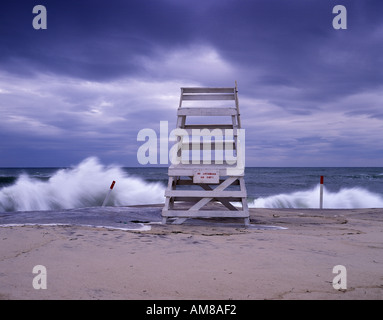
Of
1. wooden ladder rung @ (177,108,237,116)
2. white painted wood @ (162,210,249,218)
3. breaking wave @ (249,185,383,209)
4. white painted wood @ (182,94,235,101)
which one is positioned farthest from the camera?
breaking wave @ (249,185,383,209)

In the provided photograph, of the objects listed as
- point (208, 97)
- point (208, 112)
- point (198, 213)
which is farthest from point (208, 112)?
point (198, 213)

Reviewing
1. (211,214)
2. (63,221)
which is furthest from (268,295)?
(63,221)

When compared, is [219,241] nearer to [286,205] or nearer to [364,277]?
[364,277]

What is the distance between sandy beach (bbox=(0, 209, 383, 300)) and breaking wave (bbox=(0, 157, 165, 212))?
10.4 metres

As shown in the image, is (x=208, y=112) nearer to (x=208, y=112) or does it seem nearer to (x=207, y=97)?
(x=208, y=112)

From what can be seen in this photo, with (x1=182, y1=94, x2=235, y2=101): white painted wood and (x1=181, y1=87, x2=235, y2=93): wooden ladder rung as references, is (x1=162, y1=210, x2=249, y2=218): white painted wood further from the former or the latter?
(x1=181, y1=87, x2=235, y2=93): wooden ladder rung

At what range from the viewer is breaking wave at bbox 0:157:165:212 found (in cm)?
1508

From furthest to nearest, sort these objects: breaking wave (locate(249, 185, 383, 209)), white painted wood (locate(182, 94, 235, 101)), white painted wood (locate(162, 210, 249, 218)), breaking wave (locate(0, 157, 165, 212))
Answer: breaking wave (locate(249, 185, 383, 209)), breaking wave (locate(0, 157, 165, 212)), white painted wood (locate(182, 94, 235, 101)), white painted wood (locate(162, 210, 249, 218))

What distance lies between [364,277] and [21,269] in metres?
3.37

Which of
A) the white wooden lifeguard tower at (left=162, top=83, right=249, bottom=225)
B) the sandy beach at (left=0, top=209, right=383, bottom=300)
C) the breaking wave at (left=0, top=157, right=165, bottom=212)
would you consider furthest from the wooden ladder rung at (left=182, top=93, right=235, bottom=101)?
the breaking wave at (left=0, top=157, right=165, bottom=212)

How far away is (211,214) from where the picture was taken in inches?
276

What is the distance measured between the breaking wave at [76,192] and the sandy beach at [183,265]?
10.4m

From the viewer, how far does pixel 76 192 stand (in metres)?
17.1

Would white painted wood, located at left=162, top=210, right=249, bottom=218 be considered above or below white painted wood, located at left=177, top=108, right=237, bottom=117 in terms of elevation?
below
